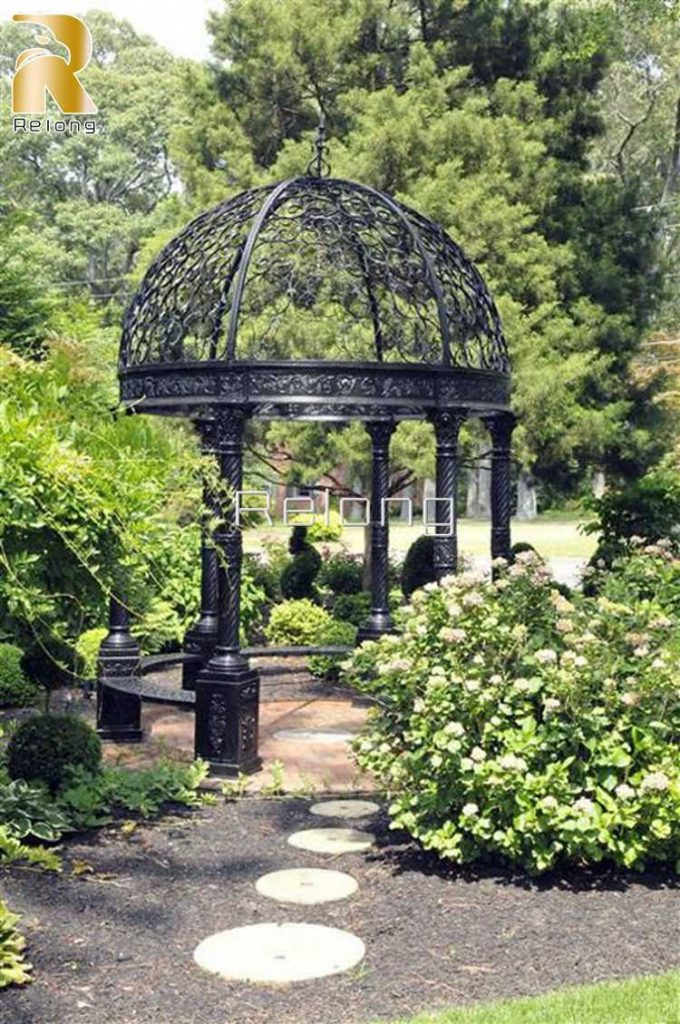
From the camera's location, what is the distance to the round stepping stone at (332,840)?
711 centimetres

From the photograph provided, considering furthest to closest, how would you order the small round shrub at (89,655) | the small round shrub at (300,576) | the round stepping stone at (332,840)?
1. the small round shrub at (300,576)
2. the small round shrub at (89,655)
3. the round stepping stone at (332,840)

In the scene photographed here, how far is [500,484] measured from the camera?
11242 millimetres

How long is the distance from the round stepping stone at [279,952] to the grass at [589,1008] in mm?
732

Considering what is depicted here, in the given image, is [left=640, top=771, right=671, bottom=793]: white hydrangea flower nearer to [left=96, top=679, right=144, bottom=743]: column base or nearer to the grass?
the grass

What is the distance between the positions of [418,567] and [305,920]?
10.7 meters

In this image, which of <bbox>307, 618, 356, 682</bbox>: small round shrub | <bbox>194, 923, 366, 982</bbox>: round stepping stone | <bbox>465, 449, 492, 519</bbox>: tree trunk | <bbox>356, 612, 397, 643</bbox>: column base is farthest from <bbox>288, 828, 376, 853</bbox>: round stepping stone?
<bbox>465, 449, 492, 519</bbox>: tree trunk

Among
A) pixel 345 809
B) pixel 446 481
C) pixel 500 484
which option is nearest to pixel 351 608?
pixel 500 484

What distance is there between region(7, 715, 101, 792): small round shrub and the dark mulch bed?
0.65 m

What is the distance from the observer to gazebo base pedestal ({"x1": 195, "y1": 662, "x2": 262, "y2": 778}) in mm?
8719

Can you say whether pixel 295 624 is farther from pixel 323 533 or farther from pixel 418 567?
pixel 323 533

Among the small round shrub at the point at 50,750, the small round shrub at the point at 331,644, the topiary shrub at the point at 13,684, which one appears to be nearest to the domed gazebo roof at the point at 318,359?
the small round shrub at the point at 50,750

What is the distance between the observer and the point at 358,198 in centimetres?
1001

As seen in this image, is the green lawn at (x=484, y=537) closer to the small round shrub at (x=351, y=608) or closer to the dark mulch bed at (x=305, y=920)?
the small round shrub at (x=351, y=608)

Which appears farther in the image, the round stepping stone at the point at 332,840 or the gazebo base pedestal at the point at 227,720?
the gazebo base pedestal at the point at 227,720
